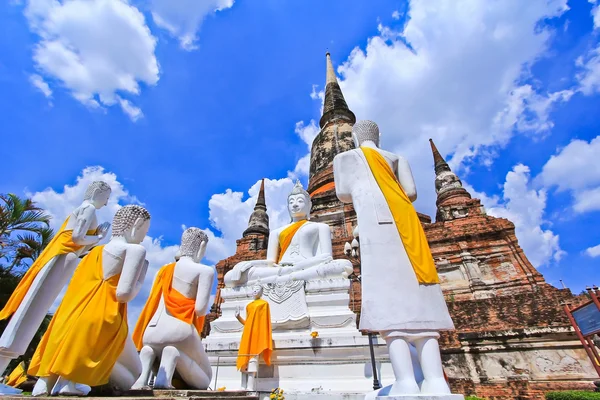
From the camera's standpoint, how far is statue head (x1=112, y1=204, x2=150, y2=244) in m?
2.95

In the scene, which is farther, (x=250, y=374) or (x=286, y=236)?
(x=286, y=236)

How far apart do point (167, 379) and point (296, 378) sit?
1926 millimetres

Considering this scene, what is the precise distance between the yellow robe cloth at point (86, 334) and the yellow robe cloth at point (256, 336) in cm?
178

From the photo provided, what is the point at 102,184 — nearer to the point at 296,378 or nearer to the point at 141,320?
the point at 141,320

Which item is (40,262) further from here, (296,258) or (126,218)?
(296,258)

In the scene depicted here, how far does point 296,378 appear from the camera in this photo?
421cm

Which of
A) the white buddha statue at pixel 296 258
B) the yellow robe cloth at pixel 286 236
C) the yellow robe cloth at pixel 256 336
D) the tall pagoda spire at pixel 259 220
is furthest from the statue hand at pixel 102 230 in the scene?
the tall pagoda spire at pixel 259 220

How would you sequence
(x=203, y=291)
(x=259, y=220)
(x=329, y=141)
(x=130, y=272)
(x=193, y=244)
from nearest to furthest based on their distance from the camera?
(x=130, y=272), (x=203, y=291), (x=193, y=244), (x=259, y=220), (x=329, y=141)

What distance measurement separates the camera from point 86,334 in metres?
2.34

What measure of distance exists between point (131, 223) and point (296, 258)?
328cm

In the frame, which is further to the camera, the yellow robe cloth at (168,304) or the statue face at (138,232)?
the yellow robe cloth at (168,304)

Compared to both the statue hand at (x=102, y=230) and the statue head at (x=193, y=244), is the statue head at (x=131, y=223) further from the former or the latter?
the statue hand at (x=102, y=230)

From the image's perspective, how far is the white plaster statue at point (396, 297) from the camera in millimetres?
2359

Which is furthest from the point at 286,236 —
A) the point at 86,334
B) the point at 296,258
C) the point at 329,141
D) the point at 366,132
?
the point at 329,141
